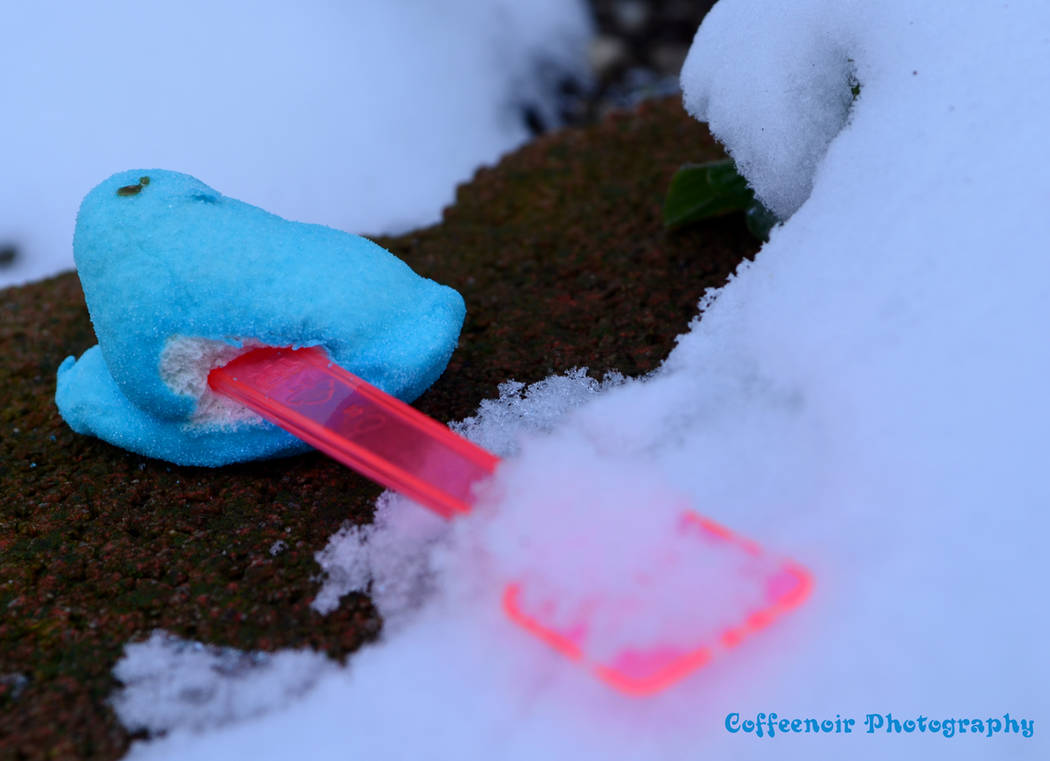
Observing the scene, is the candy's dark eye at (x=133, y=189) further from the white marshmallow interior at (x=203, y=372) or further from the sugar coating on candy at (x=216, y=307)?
the white marshmallow interior at (x=203, y=372)

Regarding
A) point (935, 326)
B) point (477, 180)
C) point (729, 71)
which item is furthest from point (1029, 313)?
point (477, 180)

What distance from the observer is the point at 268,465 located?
90cm

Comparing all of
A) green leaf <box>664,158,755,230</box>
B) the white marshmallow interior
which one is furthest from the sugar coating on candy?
green leaf <box>664,158,755,230</box>

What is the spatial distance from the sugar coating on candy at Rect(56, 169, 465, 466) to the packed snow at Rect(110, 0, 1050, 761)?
6.1 inches

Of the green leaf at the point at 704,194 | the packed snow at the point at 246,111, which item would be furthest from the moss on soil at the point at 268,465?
the packed snow at the point at 246,111

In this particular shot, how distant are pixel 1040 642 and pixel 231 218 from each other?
768mm

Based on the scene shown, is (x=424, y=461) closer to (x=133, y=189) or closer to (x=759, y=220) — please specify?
(x=133, y=189)

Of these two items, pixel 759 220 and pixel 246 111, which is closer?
pixel 759 220

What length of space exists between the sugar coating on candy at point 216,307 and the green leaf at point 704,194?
419 mm

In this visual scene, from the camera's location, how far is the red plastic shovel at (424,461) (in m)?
0.60

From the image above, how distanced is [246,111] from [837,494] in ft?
3.99

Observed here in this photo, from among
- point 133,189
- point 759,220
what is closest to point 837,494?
point 759,220

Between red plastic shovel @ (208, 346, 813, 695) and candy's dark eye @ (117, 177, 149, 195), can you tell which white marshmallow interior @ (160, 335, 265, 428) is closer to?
red plastic shovel @ (208, 346, 813, 695)

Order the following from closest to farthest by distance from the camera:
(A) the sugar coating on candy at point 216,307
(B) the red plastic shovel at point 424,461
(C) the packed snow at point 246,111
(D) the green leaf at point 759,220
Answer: (B) the red plastic shovel at point 424,461, (A) the sugar coating on candy at point 216,307, (D) the green leaf at point 759,220, (C) the packed snow at point 246,111
